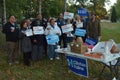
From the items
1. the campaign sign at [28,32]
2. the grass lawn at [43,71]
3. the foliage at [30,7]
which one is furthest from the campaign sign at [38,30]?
the foliage at [30,7]

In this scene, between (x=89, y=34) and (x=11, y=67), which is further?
(x=89, y=34)

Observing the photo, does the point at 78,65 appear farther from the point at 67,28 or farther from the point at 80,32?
the point at 80,32

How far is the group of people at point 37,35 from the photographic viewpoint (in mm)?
10172

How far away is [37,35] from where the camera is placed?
10789mm

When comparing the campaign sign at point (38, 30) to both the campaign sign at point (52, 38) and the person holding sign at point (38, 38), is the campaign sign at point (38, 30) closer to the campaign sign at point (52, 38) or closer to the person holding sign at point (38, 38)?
the person holding sign at point (38, 38)

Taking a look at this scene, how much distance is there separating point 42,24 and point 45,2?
54.4 ft

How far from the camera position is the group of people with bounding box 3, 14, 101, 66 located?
10.2m

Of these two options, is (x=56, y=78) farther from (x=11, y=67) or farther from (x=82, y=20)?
(x=82, y=20)

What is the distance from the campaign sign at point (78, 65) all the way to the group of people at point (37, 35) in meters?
1.69

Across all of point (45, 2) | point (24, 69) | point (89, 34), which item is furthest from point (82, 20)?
point (45, 2)

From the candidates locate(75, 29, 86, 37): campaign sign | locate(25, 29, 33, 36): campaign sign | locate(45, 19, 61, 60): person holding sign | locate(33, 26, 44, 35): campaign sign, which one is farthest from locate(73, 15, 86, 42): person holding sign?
locate(25, 29, 33, 36): campaign sign

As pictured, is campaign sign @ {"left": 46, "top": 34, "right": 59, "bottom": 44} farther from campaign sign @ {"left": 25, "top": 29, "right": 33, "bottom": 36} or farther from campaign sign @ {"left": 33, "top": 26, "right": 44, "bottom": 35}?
campaign sign @ {"left": 25, "top": 29, "right": 33, "bottom": 36}

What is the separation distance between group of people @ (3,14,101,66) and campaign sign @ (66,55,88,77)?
169 centimetres

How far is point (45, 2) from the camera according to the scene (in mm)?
27281
